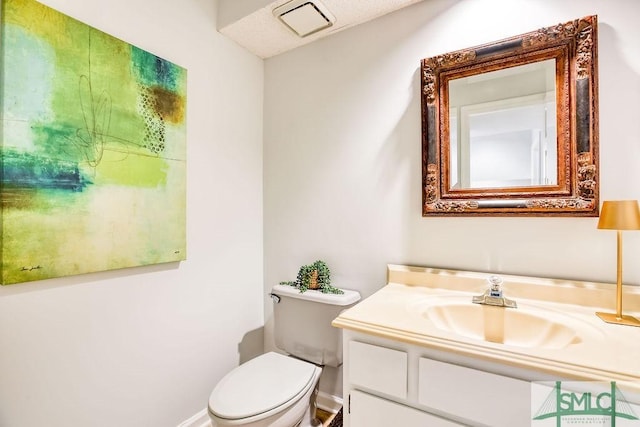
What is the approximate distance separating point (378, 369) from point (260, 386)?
1.87 ft

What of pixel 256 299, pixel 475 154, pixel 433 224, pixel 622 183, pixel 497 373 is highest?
pixel 475 154

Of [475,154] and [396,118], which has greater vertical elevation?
[396,118]

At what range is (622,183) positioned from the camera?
3.54 ft

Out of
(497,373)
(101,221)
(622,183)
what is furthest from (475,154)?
(101,221)

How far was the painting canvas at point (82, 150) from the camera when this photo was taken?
3.14ft

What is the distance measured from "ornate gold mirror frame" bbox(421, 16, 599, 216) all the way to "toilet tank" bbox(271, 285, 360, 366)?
65 cm

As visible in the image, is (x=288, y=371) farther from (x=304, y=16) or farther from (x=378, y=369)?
(x=304, y=16)

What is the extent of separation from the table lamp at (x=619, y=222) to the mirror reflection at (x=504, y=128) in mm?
217

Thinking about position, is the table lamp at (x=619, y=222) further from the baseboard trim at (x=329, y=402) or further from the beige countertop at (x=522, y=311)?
the baseboard trim at (x=329, y=402)

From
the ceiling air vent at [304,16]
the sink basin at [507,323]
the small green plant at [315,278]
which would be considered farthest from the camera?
the small green plant at [315,278]

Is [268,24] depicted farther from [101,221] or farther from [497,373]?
[497,373]

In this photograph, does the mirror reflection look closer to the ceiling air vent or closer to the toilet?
the ceiling air vent

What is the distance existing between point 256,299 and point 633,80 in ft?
6.61
